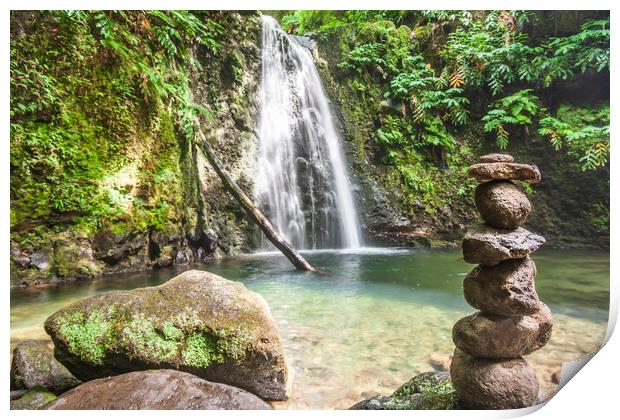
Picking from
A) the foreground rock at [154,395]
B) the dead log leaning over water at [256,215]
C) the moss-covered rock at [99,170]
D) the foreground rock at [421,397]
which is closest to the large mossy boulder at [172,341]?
the foreground rock at [154,395]

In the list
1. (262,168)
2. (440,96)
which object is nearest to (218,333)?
(262,168)

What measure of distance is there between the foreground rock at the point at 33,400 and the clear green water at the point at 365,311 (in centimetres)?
49

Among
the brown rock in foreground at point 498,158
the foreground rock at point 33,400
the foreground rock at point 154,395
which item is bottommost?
the foreground rock at point 33,400

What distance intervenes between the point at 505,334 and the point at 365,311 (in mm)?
1470

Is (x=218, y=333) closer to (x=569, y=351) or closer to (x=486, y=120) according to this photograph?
(x=569, y=351)

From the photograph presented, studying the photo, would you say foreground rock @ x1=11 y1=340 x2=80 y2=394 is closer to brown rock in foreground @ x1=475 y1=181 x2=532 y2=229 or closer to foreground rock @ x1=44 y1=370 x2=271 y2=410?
foreground rock @ x1=44 y1=370 x2=271 y2=410

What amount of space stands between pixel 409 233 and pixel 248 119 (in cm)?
333

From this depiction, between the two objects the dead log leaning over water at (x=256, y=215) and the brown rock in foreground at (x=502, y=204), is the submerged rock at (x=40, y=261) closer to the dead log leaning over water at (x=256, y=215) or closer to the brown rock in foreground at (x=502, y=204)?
the dead log leaning over water at (x=256, y=215)

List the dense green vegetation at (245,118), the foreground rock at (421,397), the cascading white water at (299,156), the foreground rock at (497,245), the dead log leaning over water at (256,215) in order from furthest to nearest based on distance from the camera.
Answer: the cascading white water at (299,156)
the dead log leaning over water at (256,215)
the dense green vegetation at (245,118)
the foreground rock at (421,397)
the foreground rock at (497,245)

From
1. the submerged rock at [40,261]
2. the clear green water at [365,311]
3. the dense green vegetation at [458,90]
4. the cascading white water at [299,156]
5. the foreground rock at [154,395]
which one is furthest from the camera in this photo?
the cascading white water at [299,156]

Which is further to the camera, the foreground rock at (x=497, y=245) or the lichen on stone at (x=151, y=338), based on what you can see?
the lichen on stone at (x=151, y=338)

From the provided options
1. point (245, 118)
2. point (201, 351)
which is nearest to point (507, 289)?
point (201, 351)

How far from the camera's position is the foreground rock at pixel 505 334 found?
146 cm

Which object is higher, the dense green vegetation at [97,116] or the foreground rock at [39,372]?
the dense green vegetation at [97,116]
